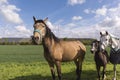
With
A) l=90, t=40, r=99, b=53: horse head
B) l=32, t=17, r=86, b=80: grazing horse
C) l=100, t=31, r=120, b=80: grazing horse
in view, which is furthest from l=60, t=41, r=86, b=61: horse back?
l=100, t=31, r=120, b=80: grazing horse

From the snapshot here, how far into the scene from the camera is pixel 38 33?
284 inches

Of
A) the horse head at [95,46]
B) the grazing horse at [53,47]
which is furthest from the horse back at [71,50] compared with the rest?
the horse head at [95,46]

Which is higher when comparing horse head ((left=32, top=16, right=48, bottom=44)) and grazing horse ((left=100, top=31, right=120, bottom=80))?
horse head ((left=32, top=16, right=48, bottom=44))

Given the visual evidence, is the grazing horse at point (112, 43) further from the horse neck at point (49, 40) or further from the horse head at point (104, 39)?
the horse neck at point (49, 40)

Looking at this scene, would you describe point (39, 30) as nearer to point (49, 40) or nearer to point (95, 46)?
point (49, 40)

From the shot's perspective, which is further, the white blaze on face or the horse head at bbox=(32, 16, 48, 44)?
the white blaze on face

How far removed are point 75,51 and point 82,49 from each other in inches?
21.2

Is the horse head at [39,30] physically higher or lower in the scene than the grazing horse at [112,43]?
higher

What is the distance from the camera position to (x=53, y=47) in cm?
788

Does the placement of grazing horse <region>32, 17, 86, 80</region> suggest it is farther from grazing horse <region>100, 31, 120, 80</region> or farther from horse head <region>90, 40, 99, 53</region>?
grazing horse <region>100, 31, 120, 80</region>

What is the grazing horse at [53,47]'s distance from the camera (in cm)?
735

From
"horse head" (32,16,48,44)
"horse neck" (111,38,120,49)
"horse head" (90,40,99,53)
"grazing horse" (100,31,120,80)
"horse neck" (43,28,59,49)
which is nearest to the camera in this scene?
"horse head" (32,16,48,44)

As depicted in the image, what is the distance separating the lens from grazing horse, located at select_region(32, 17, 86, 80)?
7.35m

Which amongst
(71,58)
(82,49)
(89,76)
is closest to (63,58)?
(71,58)
